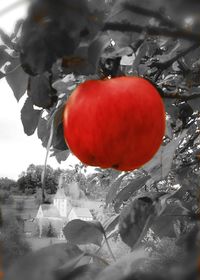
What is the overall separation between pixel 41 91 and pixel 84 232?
1.14 feet

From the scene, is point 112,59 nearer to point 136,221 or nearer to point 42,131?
point 136,221

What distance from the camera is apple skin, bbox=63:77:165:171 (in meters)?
0.74

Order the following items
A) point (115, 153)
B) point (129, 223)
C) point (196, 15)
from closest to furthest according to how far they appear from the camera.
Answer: point (196, 15), point (115, 153), point (129, 223)

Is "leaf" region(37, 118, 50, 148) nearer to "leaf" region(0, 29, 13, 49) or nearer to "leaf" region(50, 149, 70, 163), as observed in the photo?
"leaf" region(50, 149, 70, 163)

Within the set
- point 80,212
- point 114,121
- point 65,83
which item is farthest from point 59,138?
point 80,212

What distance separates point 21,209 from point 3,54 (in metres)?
0.37

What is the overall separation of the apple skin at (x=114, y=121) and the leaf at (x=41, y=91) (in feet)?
0.47

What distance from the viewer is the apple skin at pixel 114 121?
Answer: 738 mm

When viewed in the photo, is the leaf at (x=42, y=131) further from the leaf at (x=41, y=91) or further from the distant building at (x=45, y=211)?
the leaf at (x=41, y=91)

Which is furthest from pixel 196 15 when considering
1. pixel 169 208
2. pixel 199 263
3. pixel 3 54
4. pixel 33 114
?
pixel 169 208

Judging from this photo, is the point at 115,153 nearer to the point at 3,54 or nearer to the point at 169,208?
the point at 3,54

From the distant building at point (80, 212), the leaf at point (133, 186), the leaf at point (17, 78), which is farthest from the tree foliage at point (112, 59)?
the distant building at point (80, 212)

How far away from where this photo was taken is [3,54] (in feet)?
3.27

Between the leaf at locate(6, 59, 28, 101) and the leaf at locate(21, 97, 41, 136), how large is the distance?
0.09m
